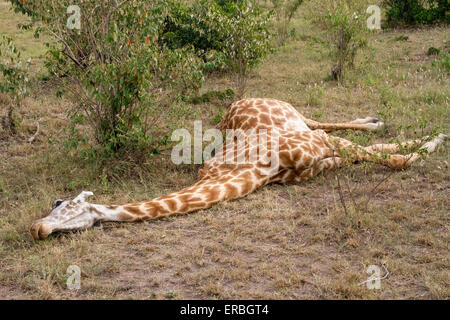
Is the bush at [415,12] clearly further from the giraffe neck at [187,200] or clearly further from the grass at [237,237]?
the giraffe neck at [187,200]

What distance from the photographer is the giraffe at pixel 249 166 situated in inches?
185

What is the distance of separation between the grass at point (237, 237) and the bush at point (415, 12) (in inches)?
245

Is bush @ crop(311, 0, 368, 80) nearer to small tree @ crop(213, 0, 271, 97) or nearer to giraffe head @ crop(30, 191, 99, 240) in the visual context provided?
small tree @ crop(213, 0, 271, 97)

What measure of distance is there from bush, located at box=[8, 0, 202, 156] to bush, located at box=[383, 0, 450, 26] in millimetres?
8388

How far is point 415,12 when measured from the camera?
42.0 ft

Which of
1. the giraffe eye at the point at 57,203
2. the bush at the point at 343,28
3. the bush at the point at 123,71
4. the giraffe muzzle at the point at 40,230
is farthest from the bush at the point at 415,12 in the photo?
the giraffe muzzle at the point at 40,230

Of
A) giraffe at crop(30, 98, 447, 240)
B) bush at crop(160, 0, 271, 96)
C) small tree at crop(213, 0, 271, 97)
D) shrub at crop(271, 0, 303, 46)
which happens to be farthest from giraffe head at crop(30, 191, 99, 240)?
shrub at crop(271, 0, 303, 46)

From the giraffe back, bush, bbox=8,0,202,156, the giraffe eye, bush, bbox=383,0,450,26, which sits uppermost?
bush, bbox=383,0,450,26

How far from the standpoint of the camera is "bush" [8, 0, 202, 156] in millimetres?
5699

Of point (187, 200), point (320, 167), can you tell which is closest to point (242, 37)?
point (320, 167)

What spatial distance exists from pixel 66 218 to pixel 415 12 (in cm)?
1072

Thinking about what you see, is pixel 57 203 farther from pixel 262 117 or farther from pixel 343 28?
pixel 343 28

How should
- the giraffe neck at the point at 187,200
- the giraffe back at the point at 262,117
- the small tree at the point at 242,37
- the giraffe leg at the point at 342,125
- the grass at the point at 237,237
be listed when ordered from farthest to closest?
the small tree at the point at 242,37 < the giraffe leg at the point at 342,125 < the giraffe back at the point at 262,117 < the giraffe neck at the point at 187,200 < the grass at the point at 237,237

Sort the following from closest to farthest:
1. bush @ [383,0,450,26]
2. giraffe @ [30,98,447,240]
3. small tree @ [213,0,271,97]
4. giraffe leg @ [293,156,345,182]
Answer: giraffe @ [30,98,447,240] → giraffe leg @ [293,156,345,182] → small tree @ [213,0,271,97] → bush @ [383,0,450,26]
